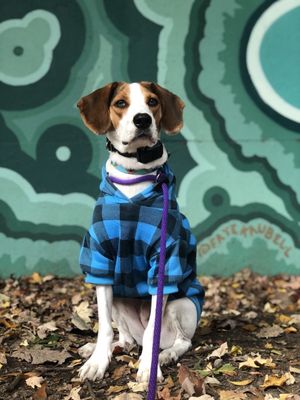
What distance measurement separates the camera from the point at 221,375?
131 inches

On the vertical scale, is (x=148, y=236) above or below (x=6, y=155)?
below

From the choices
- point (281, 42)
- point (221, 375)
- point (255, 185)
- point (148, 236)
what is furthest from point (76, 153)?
point (221, 375)

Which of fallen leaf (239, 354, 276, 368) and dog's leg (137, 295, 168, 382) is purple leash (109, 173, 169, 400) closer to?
dog's leg (137, 295, 168, 382)

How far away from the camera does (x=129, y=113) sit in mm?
3428

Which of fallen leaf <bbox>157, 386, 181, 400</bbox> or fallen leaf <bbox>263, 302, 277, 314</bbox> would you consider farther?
fallen leaf <bbox>263, 302, 277, 314</bbox>

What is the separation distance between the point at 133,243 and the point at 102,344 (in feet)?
2.06

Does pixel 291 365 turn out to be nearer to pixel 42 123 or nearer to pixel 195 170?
pixel 195 170

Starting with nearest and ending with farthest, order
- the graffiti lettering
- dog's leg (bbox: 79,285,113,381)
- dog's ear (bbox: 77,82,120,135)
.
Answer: dog's leg (bbox: 79,285,113,381) < dog's ear (bbox: 77,82,120,135) < the graffiti lettering

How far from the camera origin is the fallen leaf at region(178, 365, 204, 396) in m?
3.06

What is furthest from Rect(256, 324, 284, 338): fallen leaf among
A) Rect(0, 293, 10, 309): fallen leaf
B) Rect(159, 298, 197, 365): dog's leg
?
Rect(0, 293, 10, 309): fallen leaf

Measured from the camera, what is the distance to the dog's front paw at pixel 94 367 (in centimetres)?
331

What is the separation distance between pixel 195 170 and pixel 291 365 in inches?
121

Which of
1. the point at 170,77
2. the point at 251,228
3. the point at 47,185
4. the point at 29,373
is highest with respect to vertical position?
the point at 170,77

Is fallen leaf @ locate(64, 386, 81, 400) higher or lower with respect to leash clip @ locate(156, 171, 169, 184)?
lower
